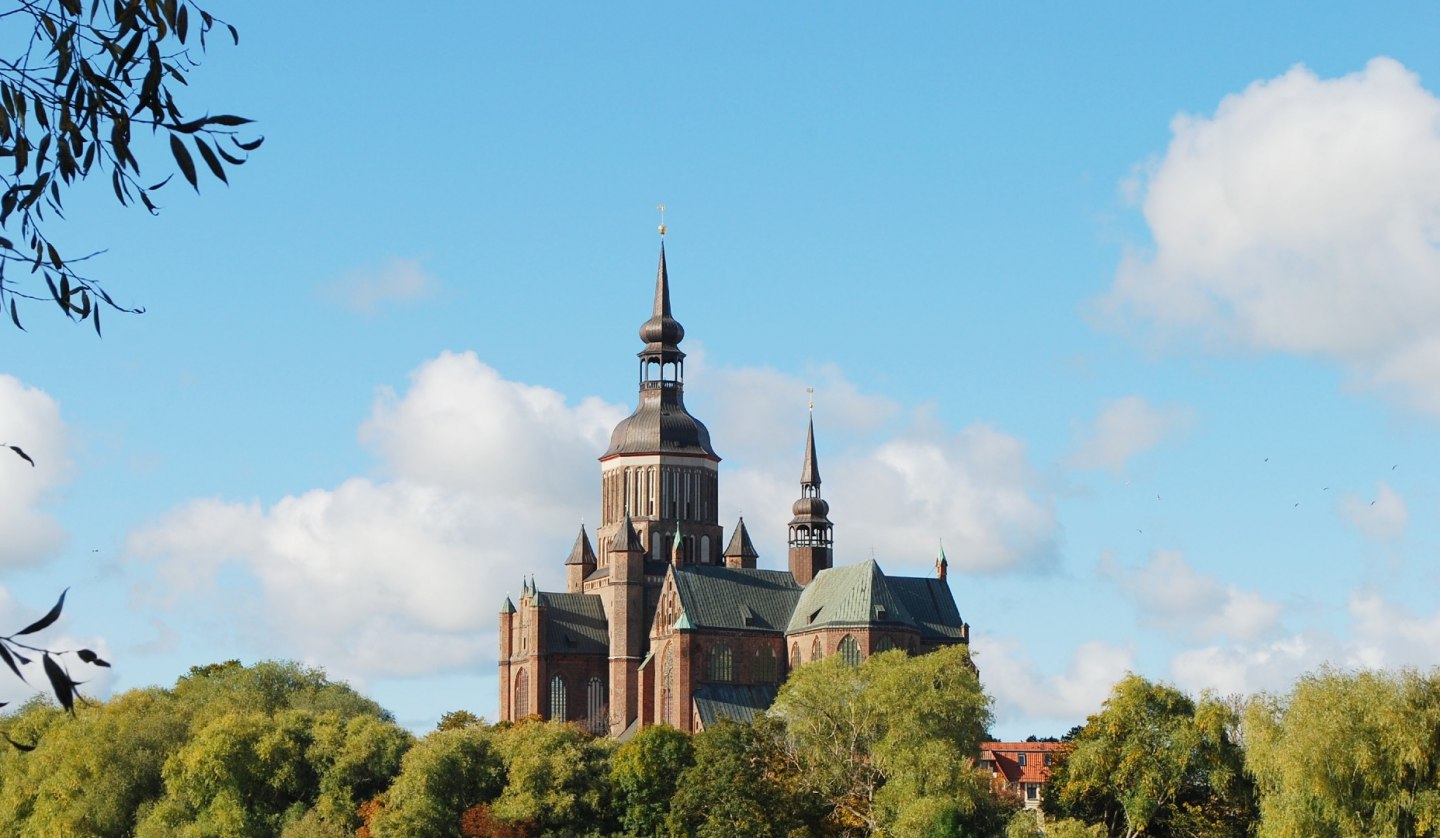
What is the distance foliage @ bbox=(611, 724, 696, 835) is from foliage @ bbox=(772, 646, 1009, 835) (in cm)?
496

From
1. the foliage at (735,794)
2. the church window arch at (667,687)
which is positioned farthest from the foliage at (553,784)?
the church window arch at (667,687)

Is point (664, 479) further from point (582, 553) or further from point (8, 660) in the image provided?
point (8, 660)

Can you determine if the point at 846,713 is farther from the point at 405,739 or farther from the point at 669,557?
the point at 669,557

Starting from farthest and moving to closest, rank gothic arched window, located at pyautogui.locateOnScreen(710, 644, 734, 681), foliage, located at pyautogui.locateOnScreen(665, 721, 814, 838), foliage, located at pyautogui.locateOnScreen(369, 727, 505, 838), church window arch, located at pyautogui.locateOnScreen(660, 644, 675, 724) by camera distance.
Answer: gothic arched window, located at pyautogui.locateOnScreen(710, 644, 734, 681) → church window arch, located at pyautogui.locateOnScreen(660, 644, 675, 724) → foliage, located at pyautogui.locateOnScreen(369, 727, 505, 838) → foliage, located at pyautogui.locateOnScreen(665, 721, 814, 838)

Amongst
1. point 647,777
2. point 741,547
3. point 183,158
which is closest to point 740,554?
point 741,547

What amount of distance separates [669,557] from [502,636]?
11963 millimetres

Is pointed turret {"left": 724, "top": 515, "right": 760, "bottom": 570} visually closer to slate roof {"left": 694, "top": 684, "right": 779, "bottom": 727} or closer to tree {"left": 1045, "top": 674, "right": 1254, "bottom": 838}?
slate roof {"left": 694, "top": 684, "right": 779, "bottom": 727}

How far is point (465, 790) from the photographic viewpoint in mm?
94562

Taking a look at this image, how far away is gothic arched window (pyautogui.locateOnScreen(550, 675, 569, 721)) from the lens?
13488 centimetres

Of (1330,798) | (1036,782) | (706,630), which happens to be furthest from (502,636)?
(1330,798)

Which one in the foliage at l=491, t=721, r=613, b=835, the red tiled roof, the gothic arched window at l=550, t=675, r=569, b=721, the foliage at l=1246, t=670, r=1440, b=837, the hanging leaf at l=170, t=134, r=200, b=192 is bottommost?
the hanging leaf at l=170, t=134, r=200, b=192

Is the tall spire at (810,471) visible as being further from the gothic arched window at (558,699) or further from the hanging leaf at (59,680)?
the hanging leaf at (59,680)

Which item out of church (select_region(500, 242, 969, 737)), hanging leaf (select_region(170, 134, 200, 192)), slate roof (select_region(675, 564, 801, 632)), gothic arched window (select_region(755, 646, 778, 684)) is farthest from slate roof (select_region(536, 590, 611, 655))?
hanging leaf (select_region(170, 134, 200, 192))

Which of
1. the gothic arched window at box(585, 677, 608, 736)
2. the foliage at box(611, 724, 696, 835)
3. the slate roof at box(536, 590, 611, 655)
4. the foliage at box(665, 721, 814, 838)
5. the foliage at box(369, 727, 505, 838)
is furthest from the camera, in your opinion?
the slate roof at box(536, 590, 611, 655)
